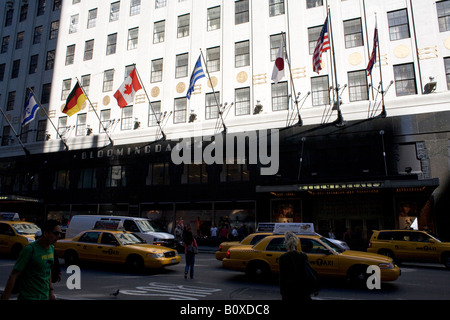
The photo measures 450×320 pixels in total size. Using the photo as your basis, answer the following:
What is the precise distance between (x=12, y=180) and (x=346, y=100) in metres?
30.9

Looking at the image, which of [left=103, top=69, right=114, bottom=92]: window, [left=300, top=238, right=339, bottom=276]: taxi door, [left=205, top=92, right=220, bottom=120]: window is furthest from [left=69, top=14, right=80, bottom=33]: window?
[left=300, top=238, right=339, bottom=276]: taxi door

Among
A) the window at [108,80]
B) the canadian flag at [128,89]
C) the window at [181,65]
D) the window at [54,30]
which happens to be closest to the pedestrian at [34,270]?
the canadian flag at [128,89]

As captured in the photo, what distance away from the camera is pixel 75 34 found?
31.8m

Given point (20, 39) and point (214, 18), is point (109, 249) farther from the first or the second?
point (20, 39)

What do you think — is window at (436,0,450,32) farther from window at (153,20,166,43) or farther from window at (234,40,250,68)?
window at (153,20,166,43)

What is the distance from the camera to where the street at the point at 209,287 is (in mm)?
7605

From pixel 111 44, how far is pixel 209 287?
2735 centimetres

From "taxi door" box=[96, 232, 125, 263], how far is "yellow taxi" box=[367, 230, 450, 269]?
10.5 metres

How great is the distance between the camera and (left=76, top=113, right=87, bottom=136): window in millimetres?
28922

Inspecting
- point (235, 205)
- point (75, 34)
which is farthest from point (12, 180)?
point (235, 205)

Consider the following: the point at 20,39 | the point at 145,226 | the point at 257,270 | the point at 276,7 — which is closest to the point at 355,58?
the point at 276,7

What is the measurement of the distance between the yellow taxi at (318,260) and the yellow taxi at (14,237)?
31.1 feet

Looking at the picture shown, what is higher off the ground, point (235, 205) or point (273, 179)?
point (273, 179)
